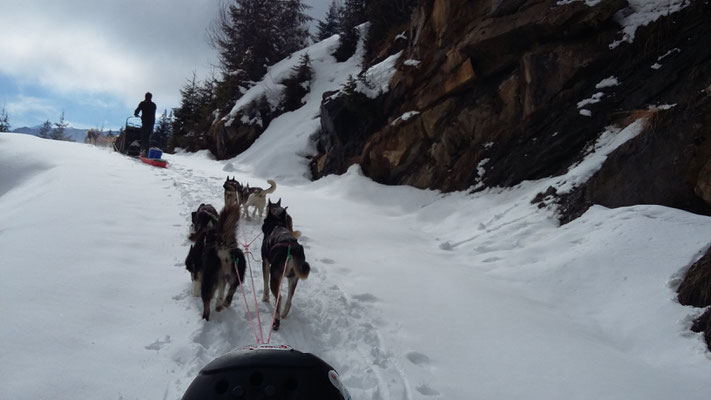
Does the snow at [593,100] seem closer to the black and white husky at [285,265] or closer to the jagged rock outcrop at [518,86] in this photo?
the jagged rock outcrop at [518,86]

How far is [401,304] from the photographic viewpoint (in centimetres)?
443

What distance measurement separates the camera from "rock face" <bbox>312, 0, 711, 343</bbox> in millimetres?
5598

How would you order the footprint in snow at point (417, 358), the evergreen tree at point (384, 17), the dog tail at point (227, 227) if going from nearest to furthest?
the footprint in snow at point (417, 358) < the dog tail at point (227, 227) < the evergreen tree at point (384, 17)

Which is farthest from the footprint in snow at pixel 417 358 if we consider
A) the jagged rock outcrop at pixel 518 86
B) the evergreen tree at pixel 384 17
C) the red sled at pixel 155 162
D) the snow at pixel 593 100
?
the evergreen tree at pixel 384 17

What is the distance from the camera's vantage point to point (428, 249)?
22.7 feet

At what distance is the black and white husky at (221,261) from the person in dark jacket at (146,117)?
14075 mm

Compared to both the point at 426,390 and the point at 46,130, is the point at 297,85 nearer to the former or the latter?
the point at 426,390

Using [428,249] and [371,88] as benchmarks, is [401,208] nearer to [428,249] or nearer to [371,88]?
[428,249]

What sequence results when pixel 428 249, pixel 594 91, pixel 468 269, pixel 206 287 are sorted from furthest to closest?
1. pixel 594 91
2. pixel 428 249
3. pixel 468 269
4. pixel 206 287

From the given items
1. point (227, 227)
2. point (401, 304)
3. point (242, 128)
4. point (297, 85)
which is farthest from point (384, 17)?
point (227, 227)

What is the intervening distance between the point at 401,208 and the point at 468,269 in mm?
4594

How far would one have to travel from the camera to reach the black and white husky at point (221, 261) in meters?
3.77

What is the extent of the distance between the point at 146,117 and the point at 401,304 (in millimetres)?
15236

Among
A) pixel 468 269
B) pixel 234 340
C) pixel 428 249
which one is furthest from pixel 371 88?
pixel 234 340
